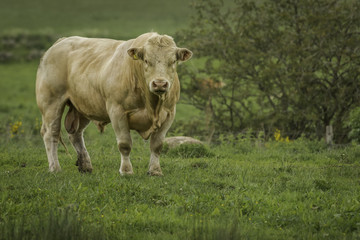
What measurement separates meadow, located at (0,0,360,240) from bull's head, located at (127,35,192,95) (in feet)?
4.88

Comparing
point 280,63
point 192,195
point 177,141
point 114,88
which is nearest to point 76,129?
point 114,88

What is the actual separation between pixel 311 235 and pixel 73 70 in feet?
17.4

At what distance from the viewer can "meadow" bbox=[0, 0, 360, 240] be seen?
508 cm

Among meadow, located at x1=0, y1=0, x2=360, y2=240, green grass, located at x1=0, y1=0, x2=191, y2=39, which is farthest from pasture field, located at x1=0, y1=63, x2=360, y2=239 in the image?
green grass, located at x1=0, y1=0, x2=191, y2=39

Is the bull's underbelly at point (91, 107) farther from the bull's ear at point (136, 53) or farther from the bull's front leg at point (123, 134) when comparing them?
the bull's ear at point (136, 53)

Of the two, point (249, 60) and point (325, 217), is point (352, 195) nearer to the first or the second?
point (325, 217)

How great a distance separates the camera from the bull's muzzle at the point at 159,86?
707 centimetres

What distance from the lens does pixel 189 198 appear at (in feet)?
20.5

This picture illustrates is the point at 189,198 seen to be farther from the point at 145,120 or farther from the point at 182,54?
the point at 182,54

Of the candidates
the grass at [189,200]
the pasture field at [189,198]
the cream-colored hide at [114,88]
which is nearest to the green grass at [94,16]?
the cream-colored hide at [114,88]

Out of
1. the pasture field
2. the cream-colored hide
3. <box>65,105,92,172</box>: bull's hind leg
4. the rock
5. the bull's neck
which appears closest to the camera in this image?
the pasture field

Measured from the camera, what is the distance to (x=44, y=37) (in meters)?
42.6

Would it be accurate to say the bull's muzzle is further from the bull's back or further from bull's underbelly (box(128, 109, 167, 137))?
the bull's back

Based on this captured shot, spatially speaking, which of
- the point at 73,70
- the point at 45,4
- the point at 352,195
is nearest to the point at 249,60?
the point at 73,70
